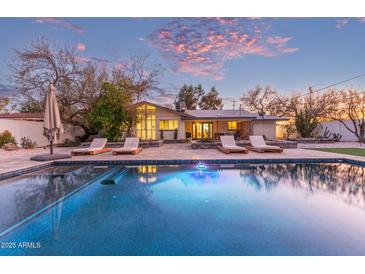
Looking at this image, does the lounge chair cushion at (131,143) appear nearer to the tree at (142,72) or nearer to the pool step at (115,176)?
the pool step at (115,176)

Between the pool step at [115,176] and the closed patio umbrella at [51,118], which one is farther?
the closed patio umbrella at [51,118]

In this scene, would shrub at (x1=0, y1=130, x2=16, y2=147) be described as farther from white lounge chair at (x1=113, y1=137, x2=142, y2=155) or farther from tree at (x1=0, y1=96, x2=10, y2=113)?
tree at (x1=0, y1=96, x2=10, y2=113)

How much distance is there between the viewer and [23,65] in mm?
15805

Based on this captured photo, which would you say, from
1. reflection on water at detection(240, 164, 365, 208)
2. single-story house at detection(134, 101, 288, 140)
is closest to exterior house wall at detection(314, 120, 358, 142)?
single-story house at detection(134, 101, 288, 140)

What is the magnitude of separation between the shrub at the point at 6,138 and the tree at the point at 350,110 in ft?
98.7

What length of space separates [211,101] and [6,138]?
108 ft

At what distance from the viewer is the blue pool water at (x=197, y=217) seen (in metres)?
2.99

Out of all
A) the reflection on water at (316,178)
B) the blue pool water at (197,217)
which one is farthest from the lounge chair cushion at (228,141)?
the blue pool water at (197,217)

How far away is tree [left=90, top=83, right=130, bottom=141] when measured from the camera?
15.2 metres

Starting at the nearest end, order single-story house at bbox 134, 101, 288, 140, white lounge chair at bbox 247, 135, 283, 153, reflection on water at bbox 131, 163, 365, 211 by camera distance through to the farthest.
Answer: reflection on water at bbox 131, 163, 365, 211, white lounge chair at bbox 247, 135, 283, 153, single-story house at bbox 134, 101, 288, 140

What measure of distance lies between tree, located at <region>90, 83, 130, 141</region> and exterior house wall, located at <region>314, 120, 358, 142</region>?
70.1 ft

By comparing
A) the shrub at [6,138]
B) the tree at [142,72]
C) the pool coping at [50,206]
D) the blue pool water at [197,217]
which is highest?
the tree at [142,72]

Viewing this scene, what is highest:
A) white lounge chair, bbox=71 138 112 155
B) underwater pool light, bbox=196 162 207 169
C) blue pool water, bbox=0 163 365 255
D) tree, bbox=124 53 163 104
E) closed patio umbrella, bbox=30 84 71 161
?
tree, bbox=124 53 163 104

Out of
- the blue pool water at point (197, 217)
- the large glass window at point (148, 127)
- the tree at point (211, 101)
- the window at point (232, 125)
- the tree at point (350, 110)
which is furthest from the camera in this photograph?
the tree at point (211, 101)
